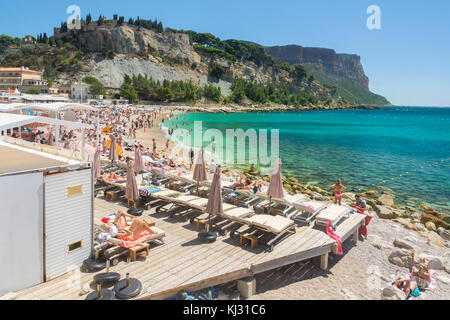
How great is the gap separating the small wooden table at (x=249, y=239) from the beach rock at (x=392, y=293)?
11.7 ft

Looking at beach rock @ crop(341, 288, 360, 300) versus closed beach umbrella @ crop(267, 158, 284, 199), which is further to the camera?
closed beach umbrella @ crop(267, 158, 284, 199)

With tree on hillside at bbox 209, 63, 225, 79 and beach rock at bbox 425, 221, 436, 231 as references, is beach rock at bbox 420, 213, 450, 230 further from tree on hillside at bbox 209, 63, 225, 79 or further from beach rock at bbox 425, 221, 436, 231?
tree on hillside at bbox 209, 63, 225, 79

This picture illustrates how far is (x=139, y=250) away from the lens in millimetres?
7270

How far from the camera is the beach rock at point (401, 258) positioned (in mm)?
9258

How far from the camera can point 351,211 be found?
11.2 metres

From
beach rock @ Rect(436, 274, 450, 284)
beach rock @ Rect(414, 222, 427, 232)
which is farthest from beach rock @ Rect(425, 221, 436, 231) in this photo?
→ beach rock @ Rect(436, 274, 450, 284)

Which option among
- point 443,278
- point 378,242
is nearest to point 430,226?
point 378,242

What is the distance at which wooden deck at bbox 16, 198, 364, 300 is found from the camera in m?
5.96

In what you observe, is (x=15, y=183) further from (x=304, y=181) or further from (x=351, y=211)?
(x=304, y=181)

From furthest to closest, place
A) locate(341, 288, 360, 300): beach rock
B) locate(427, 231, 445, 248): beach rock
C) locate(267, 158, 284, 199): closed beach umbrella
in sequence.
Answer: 1. locate(427, 231, 445, 248): beach rock
2. locate(267, 158, 284, 199): closed beach umbrella
3. locate(341, 288, 360, 300): beach rock

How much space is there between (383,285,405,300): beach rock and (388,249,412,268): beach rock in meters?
1.96

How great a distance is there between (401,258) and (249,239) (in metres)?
5.26
